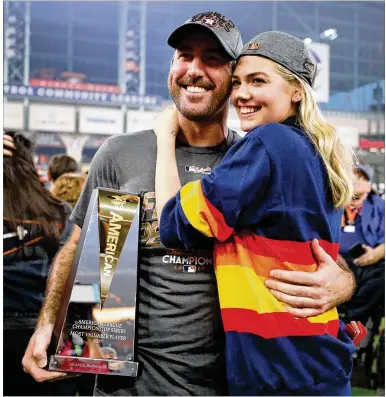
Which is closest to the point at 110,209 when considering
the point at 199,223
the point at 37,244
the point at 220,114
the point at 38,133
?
the point at 199,223

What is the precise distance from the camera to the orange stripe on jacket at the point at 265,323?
3.56 ft

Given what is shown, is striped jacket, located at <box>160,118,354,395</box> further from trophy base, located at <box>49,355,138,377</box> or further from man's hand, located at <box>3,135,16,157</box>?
man's hand, located at <box>3,135,16,157</box>

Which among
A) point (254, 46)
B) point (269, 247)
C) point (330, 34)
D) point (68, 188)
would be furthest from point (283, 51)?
point (330, 34)

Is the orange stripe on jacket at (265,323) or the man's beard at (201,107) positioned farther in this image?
the man's beard at (201,107)

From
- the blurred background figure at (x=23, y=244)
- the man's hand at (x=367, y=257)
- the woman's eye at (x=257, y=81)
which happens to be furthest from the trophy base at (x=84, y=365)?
the man's hand at (x=367, y=257)

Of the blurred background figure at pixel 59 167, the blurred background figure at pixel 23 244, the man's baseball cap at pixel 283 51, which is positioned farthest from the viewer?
the blurred background figure at pixel 59 167

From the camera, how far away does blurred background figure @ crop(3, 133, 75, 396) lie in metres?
2.07

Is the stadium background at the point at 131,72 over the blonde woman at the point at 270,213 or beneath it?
over

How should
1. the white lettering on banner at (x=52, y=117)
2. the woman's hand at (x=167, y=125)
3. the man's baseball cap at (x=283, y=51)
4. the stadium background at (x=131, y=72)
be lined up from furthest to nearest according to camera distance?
the white lettering on banner at (x=52, y=117), the stadium background at (x=131, y=72), the woman's hand at (x=167, y=125), the man's baseball cap at (x=283, y=51)

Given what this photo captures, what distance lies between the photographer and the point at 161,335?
1169 mm

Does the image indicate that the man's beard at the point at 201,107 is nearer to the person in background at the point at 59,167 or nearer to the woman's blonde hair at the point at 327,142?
the woman's blonde hair at the point at 327,142

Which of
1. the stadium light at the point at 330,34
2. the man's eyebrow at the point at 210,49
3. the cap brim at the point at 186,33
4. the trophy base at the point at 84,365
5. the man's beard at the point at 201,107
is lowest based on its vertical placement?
the trophy base at the point at 84,365

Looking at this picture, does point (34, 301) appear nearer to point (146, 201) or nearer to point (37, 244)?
point (37, 244)

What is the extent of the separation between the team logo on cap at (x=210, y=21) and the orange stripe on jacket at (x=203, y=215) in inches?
15.1
